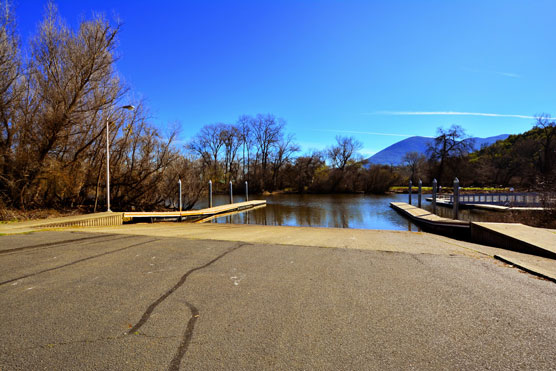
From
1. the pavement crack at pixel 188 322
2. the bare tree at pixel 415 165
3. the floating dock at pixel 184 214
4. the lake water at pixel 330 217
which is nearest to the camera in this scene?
the pavement crack at pixel 188 322

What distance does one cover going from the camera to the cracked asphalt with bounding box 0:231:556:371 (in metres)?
2.28

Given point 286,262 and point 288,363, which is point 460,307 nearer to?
point 288,363

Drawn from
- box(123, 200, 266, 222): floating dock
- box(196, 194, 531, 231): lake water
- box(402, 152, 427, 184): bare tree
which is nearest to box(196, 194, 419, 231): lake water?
box(196, 194, 531, 231): lake water

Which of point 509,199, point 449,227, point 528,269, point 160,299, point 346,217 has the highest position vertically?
point 160,299

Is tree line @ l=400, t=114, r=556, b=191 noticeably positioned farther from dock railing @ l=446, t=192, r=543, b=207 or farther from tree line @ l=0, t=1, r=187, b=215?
tree line @ l=0, t=1, r=187, b=215

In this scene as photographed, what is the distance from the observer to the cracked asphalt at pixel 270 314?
228 cm

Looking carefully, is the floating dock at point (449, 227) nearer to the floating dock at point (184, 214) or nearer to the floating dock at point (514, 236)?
the floating dock at point (514, 236)

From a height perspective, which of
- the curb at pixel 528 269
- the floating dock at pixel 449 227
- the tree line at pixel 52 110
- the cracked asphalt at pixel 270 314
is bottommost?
the floating dock at pixel 449 227

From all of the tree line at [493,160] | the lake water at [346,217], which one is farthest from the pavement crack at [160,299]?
the tree line at [493,160]

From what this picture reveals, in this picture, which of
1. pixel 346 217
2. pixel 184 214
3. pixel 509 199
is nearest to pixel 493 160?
pixel 509 199

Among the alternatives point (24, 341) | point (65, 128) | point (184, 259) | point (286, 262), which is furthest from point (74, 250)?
point (65, 128)

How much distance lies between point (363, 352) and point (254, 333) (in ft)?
3.14

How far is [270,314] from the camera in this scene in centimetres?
303

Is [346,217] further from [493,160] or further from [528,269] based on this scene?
[493,160]
